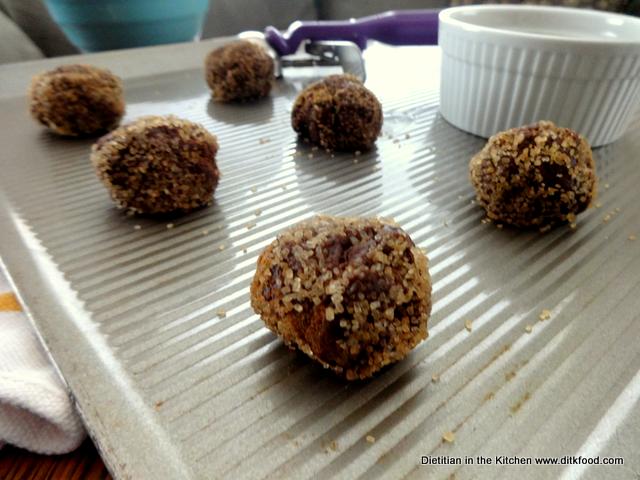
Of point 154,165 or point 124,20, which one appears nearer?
point 154,165

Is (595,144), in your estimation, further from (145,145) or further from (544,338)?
(145,145)

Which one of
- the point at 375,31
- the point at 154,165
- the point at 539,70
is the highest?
the point at 154,165

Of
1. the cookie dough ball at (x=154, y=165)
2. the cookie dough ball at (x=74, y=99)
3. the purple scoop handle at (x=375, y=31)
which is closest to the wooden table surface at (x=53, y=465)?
the cookie dough ball at (x=154, y=165)

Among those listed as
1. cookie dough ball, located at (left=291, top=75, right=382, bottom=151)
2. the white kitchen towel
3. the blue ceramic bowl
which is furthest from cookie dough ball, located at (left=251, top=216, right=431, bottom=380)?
the blue ceramic bowl

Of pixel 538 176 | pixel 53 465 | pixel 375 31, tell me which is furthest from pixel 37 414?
pixel 375 31

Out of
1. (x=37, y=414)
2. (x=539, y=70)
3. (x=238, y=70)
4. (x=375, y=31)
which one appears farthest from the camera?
(x=375, y=31)

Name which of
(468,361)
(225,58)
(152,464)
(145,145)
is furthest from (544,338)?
(225,58)

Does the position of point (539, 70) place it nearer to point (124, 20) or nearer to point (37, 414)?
point (37, 414)

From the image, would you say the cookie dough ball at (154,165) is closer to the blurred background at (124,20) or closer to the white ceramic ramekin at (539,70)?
the white ceramic ramekin at (539,70)
